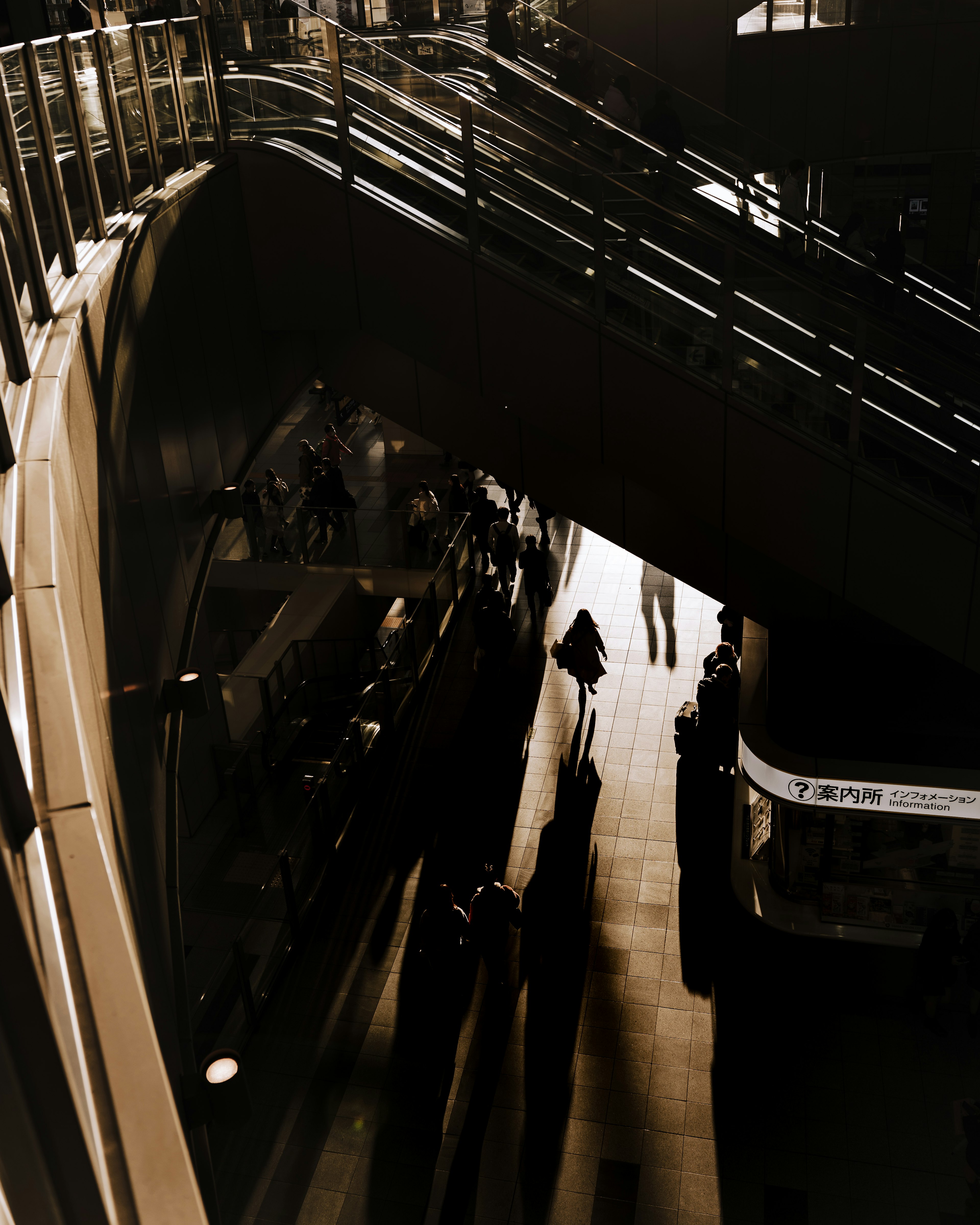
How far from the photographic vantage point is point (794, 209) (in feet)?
42.8

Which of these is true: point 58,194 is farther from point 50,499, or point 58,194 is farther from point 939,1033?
point 939,1033

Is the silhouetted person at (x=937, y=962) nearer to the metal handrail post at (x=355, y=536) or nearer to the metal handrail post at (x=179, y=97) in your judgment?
the metal handrail post at (x=179, y=97)

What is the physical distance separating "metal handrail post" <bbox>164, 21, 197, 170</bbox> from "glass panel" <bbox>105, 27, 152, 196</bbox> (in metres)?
0.75

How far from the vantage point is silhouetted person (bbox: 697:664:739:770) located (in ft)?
37.5

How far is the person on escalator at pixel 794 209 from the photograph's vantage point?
11305mm

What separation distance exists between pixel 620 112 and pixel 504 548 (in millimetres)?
6453

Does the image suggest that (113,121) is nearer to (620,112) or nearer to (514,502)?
(620,112)

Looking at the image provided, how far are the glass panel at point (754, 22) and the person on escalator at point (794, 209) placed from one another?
18.6ft

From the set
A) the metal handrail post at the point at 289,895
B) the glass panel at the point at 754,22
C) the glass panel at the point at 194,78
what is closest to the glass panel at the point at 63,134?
the glass panel at the point at 194,78

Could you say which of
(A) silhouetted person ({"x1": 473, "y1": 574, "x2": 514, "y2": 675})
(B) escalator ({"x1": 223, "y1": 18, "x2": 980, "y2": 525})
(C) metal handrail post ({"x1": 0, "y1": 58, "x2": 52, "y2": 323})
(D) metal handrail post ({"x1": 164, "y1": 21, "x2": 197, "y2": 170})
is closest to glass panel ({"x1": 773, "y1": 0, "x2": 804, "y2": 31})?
(B) escalator ({"x1": 223, "y1": 18, "x2": 980, "y2": 525})

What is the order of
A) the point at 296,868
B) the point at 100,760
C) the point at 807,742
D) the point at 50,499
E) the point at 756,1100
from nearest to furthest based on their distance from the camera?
the point at 50,499 < the point at 100,760 < the point at 756,1100 < the point at 807,742 < the point at 296,868

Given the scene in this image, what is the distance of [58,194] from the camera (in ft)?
16.5

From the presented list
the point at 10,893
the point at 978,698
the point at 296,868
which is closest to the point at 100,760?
the point at 10,893

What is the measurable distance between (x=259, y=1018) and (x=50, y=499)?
6940mm
